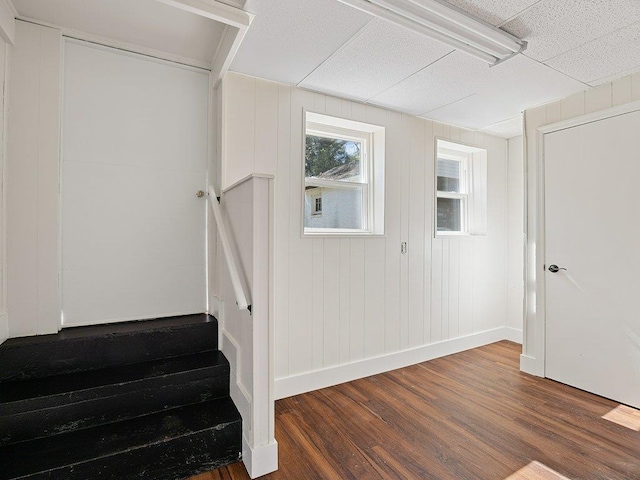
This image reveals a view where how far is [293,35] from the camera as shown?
1979 mm

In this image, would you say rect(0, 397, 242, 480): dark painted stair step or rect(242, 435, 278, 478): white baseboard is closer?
rect(0, 397, 242, 480): dark painted stair step

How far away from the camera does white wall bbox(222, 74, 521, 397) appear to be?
8.49ft

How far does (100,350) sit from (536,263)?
3589 mm

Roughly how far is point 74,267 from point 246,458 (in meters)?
1.68

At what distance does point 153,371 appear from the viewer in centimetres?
200

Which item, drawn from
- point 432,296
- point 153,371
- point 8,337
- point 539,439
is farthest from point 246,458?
point 432,296

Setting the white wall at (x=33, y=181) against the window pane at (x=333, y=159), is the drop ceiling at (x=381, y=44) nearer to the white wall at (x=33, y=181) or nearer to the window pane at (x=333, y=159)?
the white wall at (x=33, y=181)

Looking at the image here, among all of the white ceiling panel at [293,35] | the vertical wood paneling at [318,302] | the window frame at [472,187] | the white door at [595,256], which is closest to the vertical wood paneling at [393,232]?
the vertical wood paneling at [318,302]

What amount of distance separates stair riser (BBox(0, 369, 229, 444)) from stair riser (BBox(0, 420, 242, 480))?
290 mm

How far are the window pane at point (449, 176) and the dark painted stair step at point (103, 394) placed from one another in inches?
119

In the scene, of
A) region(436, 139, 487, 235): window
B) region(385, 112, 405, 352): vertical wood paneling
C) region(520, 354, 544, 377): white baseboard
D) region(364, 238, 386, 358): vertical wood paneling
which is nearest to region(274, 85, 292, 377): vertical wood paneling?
region(364, 238, 386, 358): vertical wood paneling

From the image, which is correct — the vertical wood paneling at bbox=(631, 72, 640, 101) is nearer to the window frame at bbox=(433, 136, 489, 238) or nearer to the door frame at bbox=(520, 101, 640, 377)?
the door frame at bbox=(520, 101, 640, 377)

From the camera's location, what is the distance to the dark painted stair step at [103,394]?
1.66 m

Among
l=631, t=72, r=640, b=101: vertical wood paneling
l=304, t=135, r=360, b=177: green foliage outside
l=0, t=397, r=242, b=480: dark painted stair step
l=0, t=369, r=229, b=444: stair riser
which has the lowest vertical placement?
l=0, t=397, r=242, b=480: dark painted stair step
